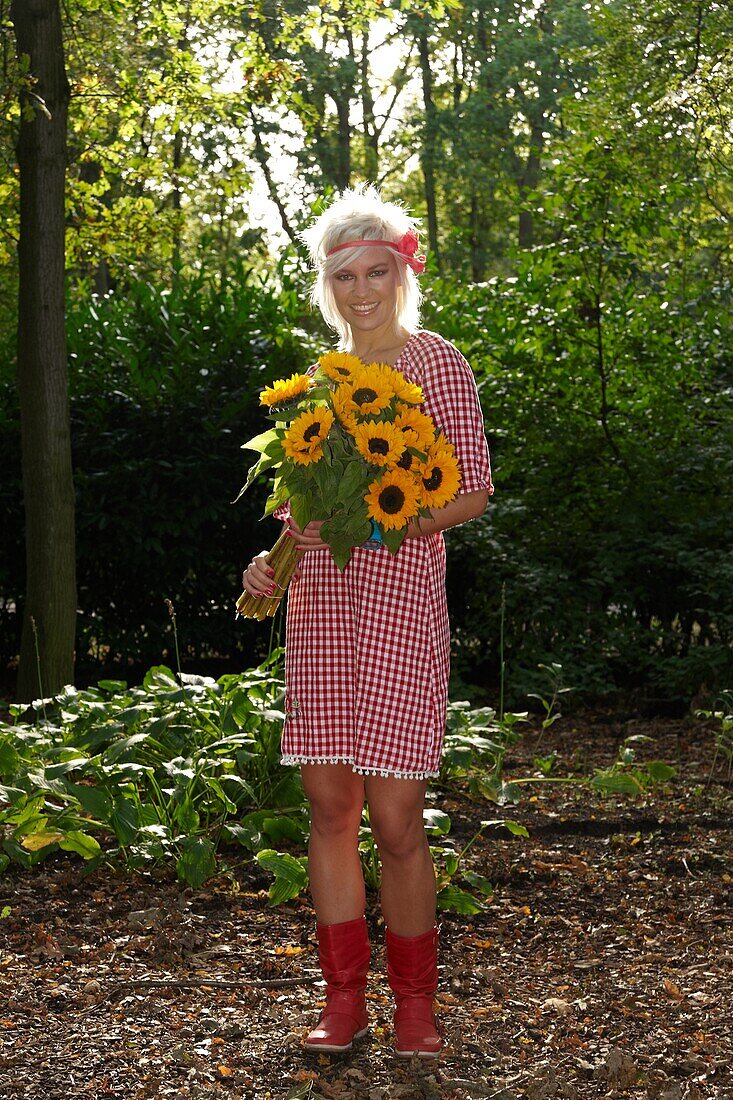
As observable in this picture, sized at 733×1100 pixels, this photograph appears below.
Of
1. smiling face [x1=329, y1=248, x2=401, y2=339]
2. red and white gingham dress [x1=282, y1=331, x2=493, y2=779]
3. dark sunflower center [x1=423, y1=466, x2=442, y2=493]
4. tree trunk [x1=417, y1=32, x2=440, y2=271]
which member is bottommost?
red and white gingham dress [x1=282, y1=331, x2=493, y2=779]

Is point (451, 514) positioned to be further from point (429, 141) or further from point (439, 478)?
point (429, 141)

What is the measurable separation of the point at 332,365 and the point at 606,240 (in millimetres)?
4423

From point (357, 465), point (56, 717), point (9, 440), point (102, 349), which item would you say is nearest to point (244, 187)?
point (102, 349)

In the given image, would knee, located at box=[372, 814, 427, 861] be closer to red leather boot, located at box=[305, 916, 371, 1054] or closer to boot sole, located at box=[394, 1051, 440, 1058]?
red leather boot, located at box=[305, 916, 371, 1054]

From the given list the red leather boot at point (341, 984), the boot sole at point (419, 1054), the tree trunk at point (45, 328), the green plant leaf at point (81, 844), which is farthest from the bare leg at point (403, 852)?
the tree trunk at point (45, 328)

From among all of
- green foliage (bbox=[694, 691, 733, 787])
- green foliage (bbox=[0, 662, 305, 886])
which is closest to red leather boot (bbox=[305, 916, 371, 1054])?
green foliage (bbox=[0, 662, 305, 886])

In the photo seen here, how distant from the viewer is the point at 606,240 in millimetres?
6863

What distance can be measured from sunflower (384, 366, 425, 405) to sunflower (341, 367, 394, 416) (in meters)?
0.01

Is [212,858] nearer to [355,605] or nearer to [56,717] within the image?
[355,605]

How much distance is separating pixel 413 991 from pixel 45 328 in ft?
12.9

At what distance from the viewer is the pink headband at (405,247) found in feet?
9.49

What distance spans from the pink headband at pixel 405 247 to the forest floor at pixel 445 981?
70.0 inches

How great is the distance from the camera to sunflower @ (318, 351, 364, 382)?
2.81 metres

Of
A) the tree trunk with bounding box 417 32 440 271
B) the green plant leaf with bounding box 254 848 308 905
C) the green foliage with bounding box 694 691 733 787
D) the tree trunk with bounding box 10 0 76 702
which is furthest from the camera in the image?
the tree trunk with bounding box 417 32 440 271
